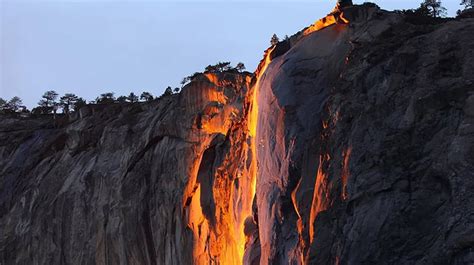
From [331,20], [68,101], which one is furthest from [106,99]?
[331,20]

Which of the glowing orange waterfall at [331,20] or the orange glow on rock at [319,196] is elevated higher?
the glowing orange waterfall at [331,20]

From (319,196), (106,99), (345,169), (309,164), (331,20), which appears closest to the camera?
(345,169)

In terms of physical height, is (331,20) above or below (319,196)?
above

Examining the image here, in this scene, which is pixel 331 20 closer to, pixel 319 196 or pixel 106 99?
pixel 319 196

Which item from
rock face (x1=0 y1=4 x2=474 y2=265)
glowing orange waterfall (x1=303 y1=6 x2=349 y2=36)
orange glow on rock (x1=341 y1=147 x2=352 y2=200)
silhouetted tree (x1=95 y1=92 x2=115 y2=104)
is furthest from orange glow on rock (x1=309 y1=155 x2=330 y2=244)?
silhouetted tree (x1=95 y1=92 x2=115 y2=104)

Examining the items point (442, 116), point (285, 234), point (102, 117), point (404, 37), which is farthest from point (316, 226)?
point (102, 117)

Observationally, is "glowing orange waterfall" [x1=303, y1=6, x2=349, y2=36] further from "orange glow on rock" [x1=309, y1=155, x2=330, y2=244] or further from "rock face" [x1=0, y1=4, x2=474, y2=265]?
"orange glow on rock" [x1=309, y1=155, x2=330, y2=244]

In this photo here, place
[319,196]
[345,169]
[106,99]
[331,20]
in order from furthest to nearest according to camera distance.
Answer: [106,99]
[331,20]
[319,196]
[345,169]

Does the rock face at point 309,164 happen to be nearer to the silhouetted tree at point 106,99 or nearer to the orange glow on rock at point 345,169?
the orange glow on rock at point 345,169

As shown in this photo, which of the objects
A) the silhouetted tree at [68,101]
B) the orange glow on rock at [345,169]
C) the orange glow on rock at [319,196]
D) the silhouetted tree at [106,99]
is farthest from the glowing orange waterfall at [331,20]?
the silhouetted tree at [68,101]
